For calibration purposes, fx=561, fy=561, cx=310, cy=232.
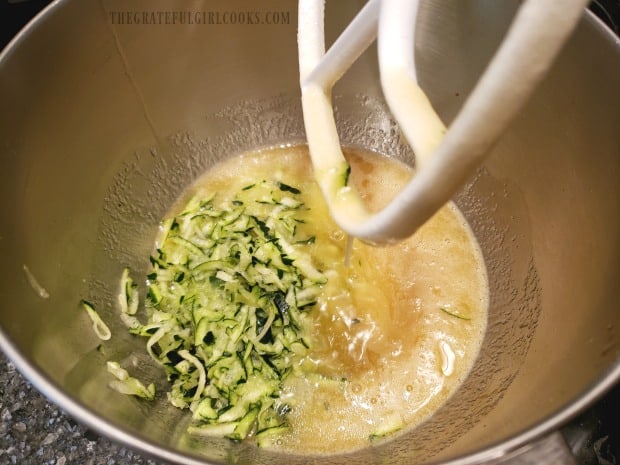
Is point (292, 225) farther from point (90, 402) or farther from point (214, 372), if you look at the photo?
point (90, 402)

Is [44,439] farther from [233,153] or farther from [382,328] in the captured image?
[233,153]

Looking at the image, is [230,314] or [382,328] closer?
[230,314]

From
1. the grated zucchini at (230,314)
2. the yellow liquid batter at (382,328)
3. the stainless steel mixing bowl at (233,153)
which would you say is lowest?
the yellow liquid batter at (382,328)

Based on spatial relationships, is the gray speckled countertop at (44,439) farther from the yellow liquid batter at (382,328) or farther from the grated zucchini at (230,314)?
the yellow liquid batter at (382,328)

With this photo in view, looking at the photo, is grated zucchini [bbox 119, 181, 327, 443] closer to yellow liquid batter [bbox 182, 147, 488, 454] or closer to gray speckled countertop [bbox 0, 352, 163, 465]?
yellow liquid batter [bbox 182, 147, 488, 454]

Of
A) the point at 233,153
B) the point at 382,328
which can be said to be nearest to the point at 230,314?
the point at 382,328

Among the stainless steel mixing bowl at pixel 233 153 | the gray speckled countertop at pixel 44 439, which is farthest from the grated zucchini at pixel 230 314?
the gray speckled countertop at pixel 44 439
